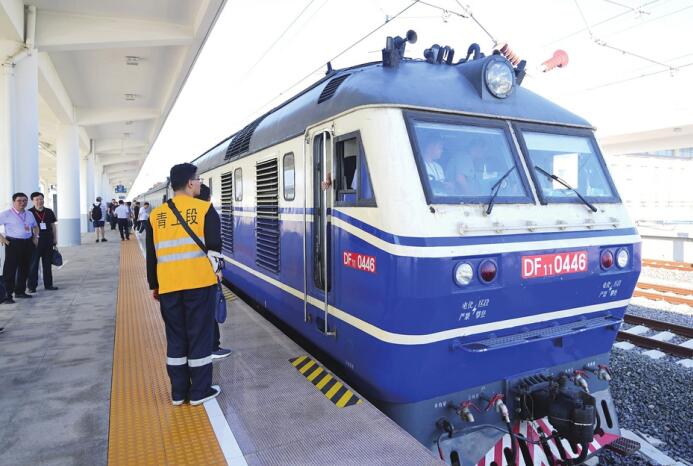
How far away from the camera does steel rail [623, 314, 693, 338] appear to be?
718cm

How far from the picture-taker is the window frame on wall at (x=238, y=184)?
7094mm

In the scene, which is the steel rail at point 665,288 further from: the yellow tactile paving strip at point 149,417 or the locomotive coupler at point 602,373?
the yellow tactile paving strip at point 149,417

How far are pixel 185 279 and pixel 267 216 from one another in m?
2.13

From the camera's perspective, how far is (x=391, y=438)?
3207mm

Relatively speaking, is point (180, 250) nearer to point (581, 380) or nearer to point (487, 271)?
point (487, 271)

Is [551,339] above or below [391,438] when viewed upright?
above

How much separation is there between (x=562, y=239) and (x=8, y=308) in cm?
819

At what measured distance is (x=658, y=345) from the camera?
265 inches

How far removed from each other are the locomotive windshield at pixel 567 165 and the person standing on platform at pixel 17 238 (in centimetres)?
791

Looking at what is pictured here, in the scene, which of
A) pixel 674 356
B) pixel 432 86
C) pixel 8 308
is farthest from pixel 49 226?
pixel 674 356

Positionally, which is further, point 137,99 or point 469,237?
point 137,99

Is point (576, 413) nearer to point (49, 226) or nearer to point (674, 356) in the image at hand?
point (674, 356)

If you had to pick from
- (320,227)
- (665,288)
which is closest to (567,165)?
(320,227)

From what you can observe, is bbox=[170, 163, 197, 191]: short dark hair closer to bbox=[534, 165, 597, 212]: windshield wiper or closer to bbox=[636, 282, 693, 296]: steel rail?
bbox=[534, 165, 597, 212]: windshield wiper
